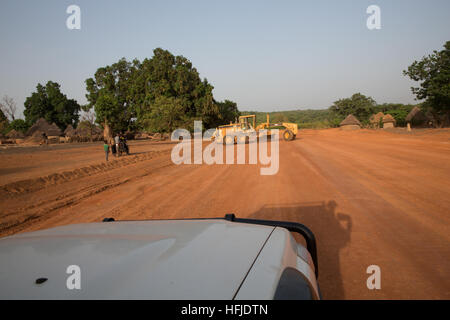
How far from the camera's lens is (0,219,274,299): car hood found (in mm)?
1133

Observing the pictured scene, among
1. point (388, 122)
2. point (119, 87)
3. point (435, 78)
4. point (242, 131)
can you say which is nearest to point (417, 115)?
point (388, 122)

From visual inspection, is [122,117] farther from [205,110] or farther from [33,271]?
[33,271]

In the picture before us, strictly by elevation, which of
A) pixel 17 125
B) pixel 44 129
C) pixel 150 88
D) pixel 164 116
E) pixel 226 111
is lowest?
pixel 44 129

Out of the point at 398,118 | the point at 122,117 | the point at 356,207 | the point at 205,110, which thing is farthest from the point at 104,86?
the point at 398,118

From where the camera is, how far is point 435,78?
34.7 metres

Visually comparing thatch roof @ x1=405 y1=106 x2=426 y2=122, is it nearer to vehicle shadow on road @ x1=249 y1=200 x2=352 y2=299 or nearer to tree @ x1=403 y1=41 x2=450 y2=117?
tree @ x1=403 y1=41 x2=450 y2=117

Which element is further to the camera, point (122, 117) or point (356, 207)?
point (122, 117)

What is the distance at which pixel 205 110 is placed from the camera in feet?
152

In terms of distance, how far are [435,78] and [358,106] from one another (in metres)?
45.0

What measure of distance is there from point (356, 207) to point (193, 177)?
20.1 ft

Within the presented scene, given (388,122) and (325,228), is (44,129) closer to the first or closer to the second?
(325,228)

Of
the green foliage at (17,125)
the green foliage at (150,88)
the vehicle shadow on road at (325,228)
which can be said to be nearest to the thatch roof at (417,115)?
the green foliage at (150,88)

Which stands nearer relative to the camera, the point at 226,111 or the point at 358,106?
the point at 226,111

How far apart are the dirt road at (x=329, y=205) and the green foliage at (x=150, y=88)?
113ft
